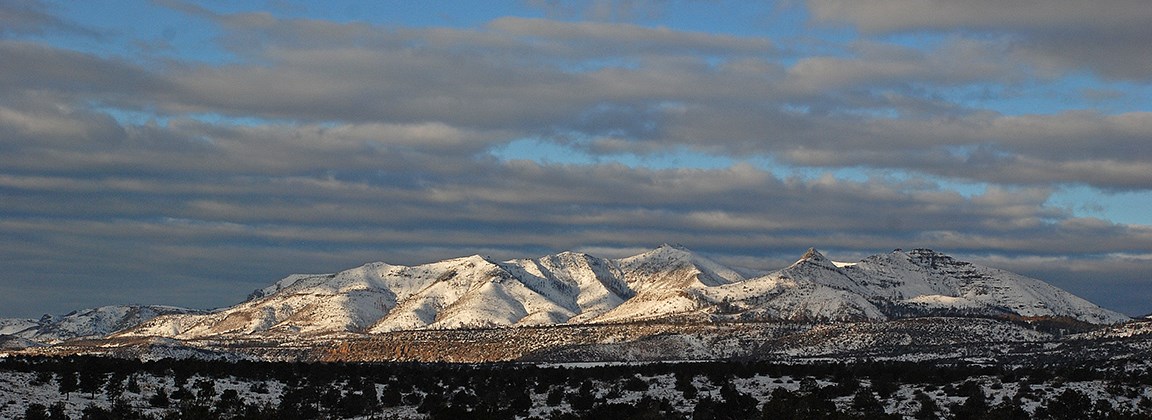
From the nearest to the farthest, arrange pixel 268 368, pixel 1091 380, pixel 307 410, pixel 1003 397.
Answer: pixel 307 410
pixel 1003 397
pixel 1091 380
pixel 268 368

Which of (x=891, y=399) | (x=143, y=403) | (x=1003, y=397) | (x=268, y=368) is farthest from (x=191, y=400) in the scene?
(x=1003, y=397)

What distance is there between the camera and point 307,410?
94.9m

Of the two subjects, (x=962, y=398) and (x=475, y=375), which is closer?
(x=962, y=398)

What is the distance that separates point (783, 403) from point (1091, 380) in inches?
1236

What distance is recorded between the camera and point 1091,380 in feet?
360

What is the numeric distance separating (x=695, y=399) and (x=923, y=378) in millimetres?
24697

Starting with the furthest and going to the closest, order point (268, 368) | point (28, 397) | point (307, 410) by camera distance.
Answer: point (268, 368) → point (307, 410) → point (28, 397)

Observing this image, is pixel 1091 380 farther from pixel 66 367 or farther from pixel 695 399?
pixel 66 367

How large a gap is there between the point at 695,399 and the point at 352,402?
2869 centimetres

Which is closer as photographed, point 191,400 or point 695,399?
point 191,400

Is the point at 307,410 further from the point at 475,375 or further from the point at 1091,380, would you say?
the point at 1091,380

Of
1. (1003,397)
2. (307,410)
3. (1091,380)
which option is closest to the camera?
(307,410)

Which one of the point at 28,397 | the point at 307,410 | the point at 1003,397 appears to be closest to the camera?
the point at 28,397

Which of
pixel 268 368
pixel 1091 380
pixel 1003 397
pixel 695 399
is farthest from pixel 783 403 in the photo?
pixel 268 368
